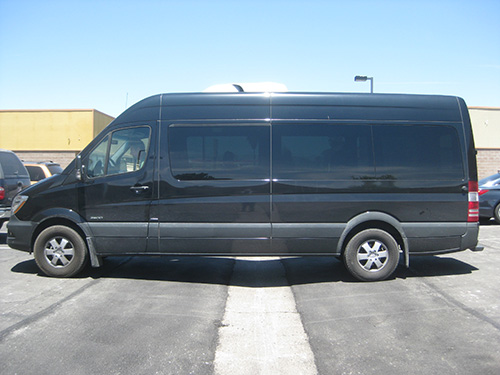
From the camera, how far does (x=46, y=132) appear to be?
2898 centimetres

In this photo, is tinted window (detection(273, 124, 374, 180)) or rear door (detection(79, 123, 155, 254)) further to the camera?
rear door (detection(79, 123, 155, 254))

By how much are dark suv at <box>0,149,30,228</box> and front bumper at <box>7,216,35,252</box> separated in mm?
2701

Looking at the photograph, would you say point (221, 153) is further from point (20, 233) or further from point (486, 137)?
point (486, 137)

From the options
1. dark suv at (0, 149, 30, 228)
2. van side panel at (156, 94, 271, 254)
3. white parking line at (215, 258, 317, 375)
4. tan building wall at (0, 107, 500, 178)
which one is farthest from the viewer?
tan building wall at (0, 107, 500, 178)

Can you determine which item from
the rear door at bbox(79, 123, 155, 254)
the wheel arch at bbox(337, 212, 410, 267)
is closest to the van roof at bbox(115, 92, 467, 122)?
the rear door at bbox(79, 123, 155, 254)

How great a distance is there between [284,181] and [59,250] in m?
3.26

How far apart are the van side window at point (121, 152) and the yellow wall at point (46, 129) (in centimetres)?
2388

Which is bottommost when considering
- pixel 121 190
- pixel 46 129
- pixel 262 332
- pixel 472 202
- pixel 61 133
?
pixel 262 332

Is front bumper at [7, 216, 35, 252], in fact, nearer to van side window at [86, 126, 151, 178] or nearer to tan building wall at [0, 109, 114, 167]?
van side window at [86, 126, 151, 178]

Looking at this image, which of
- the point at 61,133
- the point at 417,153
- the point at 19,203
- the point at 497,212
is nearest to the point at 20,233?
the point at 19,203

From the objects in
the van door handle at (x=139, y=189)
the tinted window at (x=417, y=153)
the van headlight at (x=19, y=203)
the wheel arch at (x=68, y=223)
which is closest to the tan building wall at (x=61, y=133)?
the van headlight at (x=19, y=203)

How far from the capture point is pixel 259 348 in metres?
4.07

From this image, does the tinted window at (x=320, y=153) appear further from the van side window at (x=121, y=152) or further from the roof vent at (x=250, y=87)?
the van side window at (x=121, y=152)

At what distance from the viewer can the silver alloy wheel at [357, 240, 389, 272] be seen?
242 inches
